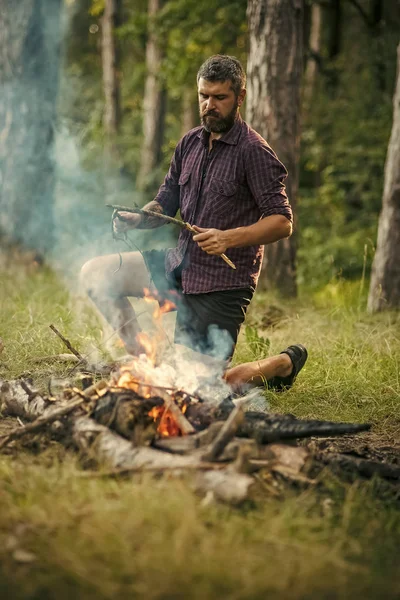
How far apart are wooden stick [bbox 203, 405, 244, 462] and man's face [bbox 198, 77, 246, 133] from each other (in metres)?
2.18

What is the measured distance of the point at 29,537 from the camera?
2.93m

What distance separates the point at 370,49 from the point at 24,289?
10.6 metres

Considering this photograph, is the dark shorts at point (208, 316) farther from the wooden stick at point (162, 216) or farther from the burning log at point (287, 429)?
the burning log at point (287, 429)

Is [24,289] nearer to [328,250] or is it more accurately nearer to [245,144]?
[245,144]

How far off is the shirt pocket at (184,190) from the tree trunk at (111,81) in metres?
13.4

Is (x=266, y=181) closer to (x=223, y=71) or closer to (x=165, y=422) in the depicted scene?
(x=223, y=71)

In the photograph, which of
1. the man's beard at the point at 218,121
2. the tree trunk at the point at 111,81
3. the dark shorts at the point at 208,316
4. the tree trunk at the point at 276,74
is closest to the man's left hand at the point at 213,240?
the dark shorts at the point at 208,316

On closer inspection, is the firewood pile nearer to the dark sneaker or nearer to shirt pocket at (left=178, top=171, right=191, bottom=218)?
the dark sneaker

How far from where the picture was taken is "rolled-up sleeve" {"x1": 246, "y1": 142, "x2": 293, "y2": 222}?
496cm

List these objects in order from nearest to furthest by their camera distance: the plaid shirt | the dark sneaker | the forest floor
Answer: the forest floor → the plaid shirt → the dark sneaker

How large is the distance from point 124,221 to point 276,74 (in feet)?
12.5

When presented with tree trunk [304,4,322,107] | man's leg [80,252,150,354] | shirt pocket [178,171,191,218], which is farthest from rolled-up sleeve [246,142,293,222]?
tree trunk [304,4,322,107]

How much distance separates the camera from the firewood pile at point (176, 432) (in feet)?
11.3

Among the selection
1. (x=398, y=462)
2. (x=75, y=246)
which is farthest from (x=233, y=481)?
(x=75, y=246)
